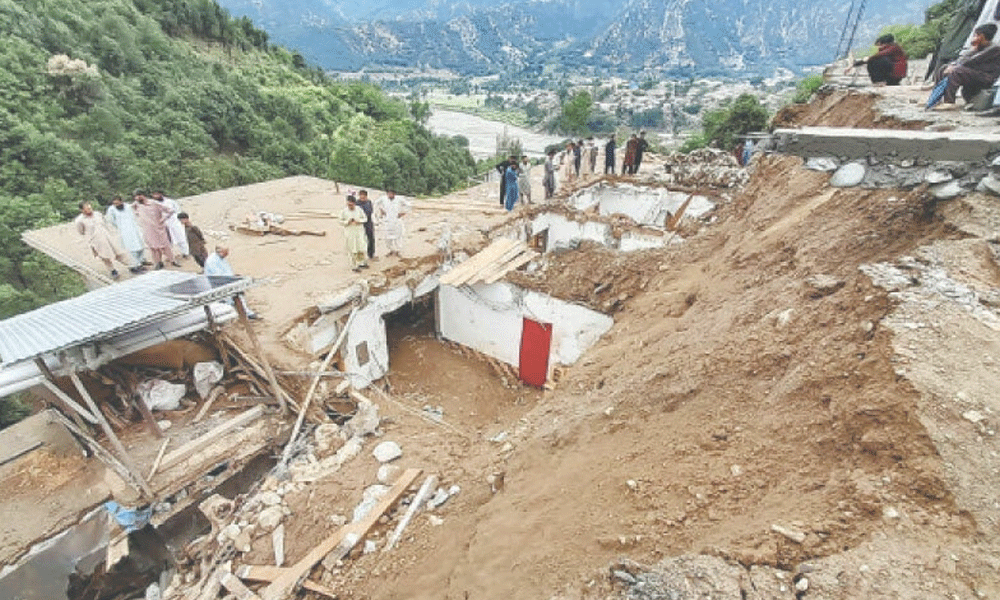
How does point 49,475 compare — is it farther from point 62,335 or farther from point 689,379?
point 689,379

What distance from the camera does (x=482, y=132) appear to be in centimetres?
7819

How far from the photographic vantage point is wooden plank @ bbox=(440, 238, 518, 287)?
10310 millimetres

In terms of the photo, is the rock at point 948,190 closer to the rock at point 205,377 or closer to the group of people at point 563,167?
the rock at point 205,377

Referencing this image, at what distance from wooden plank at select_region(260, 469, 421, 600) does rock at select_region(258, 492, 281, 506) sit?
1.10 metres

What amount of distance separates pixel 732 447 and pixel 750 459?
0.21 meters

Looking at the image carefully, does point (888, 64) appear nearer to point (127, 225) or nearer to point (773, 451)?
point (773, 451)

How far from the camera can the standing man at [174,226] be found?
32.1ft

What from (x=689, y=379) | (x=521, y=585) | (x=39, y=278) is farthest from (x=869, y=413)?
(x=39, y=278)

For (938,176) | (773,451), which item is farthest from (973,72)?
(773,451)

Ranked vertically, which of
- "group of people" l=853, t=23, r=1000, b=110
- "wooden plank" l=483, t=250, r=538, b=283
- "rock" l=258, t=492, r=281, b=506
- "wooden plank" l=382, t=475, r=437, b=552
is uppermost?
"group of people" l=853, t=23, r=1000, b=110

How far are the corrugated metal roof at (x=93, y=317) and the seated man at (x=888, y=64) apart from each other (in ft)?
46.3

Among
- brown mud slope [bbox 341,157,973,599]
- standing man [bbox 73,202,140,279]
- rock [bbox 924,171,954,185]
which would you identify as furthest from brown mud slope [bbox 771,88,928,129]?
standing man [bbox 73,202,140,279]

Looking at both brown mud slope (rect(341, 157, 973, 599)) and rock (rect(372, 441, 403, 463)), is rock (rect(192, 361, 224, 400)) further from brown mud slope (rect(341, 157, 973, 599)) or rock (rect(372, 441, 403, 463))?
brown mud slope (rect(341, 157, 973, 599))

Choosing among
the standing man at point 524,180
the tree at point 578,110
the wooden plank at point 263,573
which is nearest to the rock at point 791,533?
the wooden plank at point 263,573
